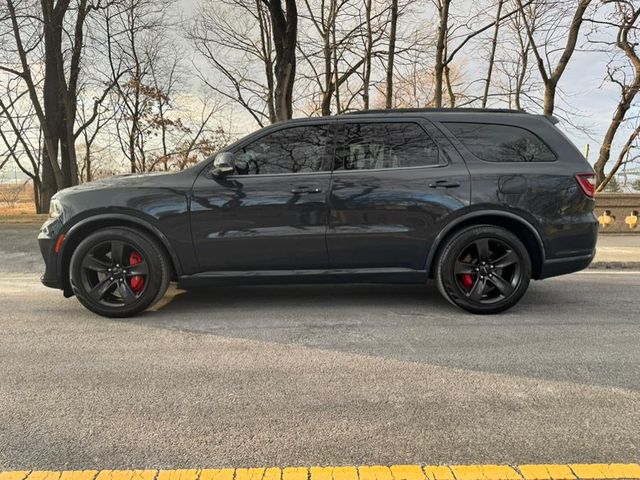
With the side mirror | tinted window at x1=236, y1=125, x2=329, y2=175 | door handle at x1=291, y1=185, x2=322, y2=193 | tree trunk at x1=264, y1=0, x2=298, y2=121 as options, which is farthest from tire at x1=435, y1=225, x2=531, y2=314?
tree trunk at x1=264, y1=0, x2=298, y2=121

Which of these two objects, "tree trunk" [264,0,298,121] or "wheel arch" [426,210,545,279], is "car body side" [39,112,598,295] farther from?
"tree trunk" [264,0,298,121]

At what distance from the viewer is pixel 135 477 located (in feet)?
6.89

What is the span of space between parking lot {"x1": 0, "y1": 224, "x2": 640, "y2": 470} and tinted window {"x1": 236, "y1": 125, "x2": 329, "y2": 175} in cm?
142

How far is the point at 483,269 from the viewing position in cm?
450

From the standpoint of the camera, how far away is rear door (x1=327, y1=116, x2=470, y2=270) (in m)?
4.38

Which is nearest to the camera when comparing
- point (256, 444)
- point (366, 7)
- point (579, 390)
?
point (256, 444)

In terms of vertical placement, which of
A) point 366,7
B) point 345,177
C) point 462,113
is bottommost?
point 345,177

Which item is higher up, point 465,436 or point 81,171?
point 81,171

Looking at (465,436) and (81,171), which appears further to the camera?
(81,171)

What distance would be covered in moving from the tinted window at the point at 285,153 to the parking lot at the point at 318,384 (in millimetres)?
1416

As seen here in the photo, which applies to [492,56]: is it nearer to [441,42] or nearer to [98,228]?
[441,42]

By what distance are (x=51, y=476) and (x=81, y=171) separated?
31408 mm

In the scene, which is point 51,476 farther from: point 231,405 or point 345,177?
point 345,177

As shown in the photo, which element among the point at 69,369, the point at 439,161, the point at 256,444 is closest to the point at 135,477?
the point at 256,444
